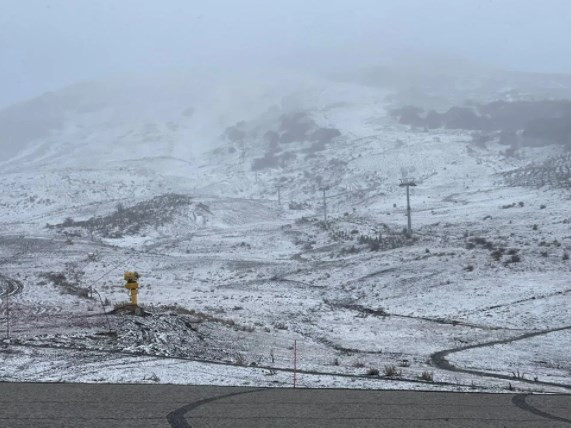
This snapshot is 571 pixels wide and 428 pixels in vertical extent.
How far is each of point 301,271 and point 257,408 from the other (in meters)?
34.3

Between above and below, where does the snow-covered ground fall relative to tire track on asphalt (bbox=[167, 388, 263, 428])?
below

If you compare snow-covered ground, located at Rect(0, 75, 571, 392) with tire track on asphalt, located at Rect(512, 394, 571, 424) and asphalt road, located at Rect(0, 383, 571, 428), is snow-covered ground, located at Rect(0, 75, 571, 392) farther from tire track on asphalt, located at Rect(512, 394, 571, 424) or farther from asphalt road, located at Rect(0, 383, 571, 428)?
tire track on asphalt, located at Rect(512, 394, 571, 424)

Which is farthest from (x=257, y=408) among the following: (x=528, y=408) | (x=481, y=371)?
(x=481, y=371)

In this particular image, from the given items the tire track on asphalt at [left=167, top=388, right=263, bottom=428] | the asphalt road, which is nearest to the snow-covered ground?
the asphalt road

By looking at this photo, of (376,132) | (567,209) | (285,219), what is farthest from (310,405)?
(376,132)

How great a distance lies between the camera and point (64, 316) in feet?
62.9

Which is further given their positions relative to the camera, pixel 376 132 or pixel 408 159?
pixel 376 132

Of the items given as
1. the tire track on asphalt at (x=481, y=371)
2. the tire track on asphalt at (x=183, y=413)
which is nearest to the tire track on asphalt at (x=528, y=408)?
the tire track on asphalt at (x=183, y=413)

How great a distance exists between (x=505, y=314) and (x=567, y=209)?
31614mm

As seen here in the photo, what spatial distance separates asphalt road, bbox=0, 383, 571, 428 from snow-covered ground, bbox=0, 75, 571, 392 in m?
1.28

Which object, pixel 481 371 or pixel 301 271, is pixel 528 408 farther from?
pixel 301 271

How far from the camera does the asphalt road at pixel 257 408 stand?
692 cm

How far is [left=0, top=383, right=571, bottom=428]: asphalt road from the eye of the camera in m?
6.92

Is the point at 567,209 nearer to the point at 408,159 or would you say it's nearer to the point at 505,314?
the point at 505,314
